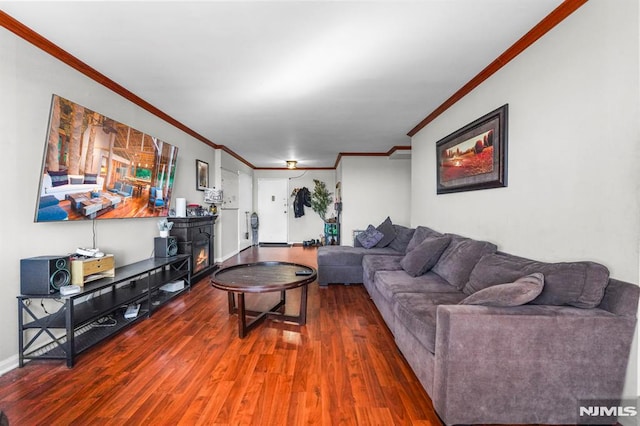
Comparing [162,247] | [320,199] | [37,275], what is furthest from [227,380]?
Result: [320,199]

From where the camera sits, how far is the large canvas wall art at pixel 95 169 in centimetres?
216

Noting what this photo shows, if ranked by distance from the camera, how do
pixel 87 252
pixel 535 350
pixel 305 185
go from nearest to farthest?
1. pixel 535 350
2. pixel 87 252
3. pixel 305 185

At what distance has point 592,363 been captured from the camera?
137 centimetres

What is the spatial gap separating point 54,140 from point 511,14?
3323 millimetres

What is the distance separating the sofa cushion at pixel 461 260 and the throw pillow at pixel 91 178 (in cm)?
329

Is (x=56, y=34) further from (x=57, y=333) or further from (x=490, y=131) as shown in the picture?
(x=490, y=131)

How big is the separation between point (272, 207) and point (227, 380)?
681cm

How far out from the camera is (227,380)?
1.87 m

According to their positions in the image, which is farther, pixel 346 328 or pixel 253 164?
pixel 253 164

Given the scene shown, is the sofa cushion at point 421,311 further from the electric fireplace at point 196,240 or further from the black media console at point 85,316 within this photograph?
the electric fireplace at point 196,240

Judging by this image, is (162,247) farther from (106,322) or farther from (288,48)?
(288,48)

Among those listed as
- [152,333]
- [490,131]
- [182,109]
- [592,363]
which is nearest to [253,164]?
[182,109]

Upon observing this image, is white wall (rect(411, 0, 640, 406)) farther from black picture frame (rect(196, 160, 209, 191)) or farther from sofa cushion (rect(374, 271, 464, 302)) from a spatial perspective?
black picture frame (rect(196, 160, 209, 191))

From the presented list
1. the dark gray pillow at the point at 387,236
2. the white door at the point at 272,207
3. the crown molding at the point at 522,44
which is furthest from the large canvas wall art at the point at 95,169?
the white door at the point at 272,207
